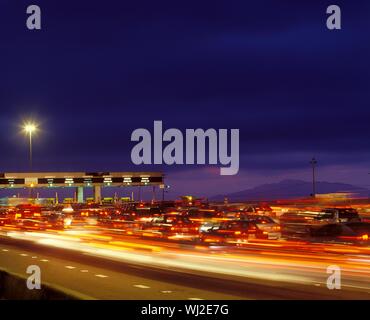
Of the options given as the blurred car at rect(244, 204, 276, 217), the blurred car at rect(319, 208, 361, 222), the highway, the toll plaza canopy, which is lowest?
the highway

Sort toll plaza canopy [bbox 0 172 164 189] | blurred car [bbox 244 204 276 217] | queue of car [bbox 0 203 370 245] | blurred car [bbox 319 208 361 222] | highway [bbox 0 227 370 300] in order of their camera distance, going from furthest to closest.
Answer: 1. toll plaza canopy [bbox 0 172 164 189]
2. blurred car [bbox 244 204 276 217]
3. blurred car [bbox 319 208 361 222]
4. queue of car [bbox 0 203 370 245]
5. highway [bbox 0 227 370 300]

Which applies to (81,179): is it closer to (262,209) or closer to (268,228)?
(262,209)

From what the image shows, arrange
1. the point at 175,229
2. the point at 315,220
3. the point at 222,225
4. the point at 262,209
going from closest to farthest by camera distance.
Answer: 1. the point at 222,225
2. the point at 175,229
3. the point at 315,220
4. the point at 262,209

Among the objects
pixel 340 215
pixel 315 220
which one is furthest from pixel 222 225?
pixel 315 220

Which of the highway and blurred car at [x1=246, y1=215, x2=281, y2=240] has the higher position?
blurred car at [x1=246, y1=215, x2=281, y2=240]

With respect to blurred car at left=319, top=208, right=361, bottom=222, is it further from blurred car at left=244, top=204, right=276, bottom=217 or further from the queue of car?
blurred car at left=244, top=204, right=276, bottom=217

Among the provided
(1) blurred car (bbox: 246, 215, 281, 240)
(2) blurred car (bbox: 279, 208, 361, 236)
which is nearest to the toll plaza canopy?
(2) blurred car (bbox: 279, 208, 361, 236)

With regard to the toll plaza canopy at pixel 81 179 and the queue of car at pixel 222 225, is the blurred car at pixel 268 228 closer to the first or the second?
the queue of car at pixel 222 225
